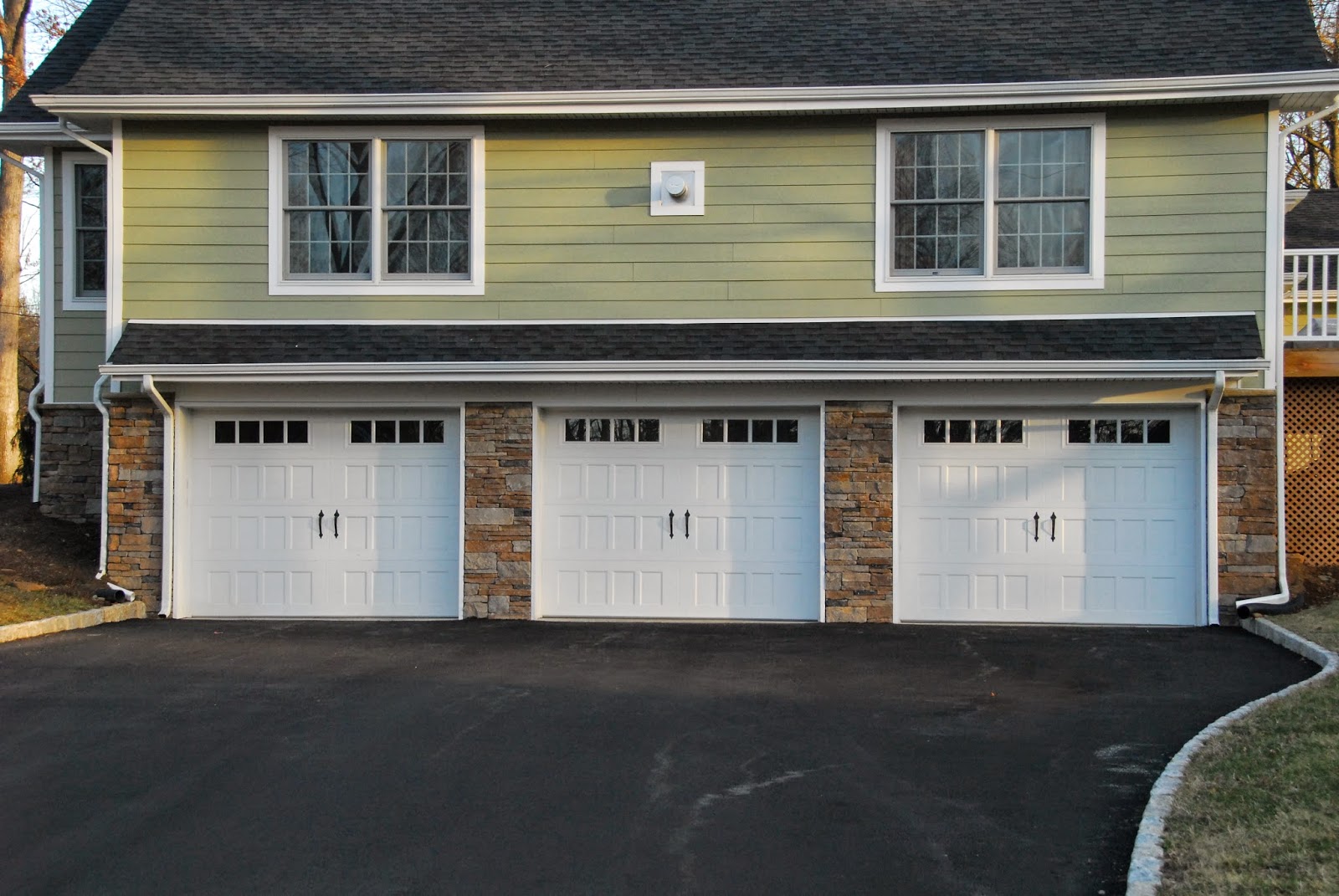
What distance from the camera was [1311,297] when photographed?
515 inches

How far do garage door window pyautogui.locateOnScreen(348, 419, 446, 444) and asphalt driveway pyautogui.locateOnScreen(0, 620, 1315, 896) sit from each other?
7.92ft

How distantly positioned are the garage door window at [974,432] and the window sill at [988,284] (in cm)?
134

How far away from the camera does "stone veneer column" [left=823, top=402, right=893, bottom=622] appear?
12344 mm

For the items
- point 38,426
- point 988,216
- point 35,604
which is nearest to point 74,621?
point 35,604

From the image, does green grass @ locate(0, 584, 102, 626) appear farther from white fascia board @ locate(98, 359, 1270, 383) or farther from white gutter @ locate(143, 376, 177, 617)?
white fascia board @ locate(98, 359, 1270, 383)

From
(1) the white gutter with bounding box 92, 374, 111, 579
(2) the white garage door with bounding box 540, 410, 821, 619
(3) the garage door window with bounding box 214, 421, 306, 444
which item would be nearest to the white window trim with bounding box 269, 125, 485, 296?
(3) the garage door window with bounding box 214, 421, 306, 444

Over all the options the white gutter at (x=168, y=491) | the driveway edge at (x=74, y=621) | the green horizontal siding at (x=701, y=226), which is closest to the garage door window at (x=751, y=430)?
Result: the green horizontal siding at (x=701, y=226)

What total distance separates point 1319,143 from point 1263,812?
25977 mm

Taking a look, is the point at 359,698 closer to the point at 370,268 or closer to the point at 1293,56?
the point at 370,268

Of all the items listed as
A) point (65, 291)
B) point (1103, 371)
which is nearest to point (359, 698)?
point (1103, 371)

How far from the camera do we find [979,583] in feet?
41.0

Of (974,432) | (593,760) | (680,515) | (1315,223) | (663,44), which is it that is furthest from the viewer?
(1315,223)

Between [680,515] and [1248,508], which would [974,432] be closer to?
[1248,508]

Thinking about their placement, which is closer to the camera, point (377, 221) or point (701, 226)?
point (701, 226)
